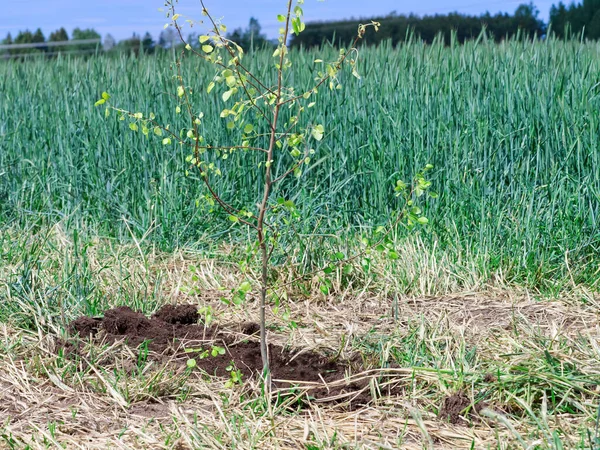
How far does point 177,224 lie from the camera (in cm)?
398

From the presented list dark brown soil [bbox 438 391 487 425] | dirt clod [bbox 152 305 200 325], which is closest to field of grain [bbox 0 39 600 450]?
dark brown soil [bbox 438 391 487 425]

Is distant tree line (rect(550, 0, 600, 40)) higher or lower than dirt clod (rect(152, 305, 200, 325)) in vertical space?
higher

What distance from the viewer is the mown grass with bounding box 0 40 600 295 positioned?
3.68 meters

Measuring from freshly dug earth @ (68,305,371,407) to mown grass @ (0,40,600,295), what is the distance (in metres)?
0.67

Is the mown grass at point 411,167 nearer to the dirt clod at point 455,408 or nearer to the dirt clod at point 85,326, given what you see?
the dirt clod at point 85,326

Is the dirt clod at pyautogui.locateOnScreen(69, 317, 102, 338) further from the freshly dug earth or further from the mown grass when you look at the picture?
the mown grass

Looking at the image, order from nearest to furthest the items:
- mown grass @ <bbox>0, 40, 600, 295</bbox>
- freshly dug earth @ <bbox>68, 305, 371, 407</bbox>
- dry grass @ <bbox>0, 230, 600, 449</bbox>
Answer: dry grass @ <bbox>0, 230, 600, 449</bbox>
freshly dug earth @ <bbox>68, 305, 371, 407</bbox>
mown grass @ <bbox>0, 40, 600, 295</bbox>

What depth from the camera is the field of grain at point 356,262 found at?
2207 millimetres

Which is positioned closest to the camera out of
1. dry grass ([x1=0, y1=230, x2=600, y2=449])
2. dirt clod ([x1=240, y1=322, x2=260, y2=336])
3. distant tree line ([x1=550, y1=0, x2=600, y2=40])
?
dry grass ([x1=0, y1=230, x2=600, y2=449])

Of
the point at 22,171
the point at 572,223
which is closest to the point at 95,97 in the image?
the point at 22,171

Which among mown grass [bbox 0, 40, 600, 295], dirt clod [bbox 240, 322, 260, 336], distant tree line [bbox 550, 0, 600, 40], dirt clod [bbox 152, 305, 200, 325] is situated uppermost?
distant tree line [bbox 550, 0, 600, 40]

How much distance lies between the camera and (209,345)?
272 centimetres

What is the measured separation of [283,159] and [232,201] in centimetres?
45

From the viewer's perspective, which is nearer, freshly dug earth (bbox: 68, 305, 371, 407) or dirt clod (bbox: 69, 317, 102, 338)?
freshly dug earth (bbox: 68, 305, 371, 407)
